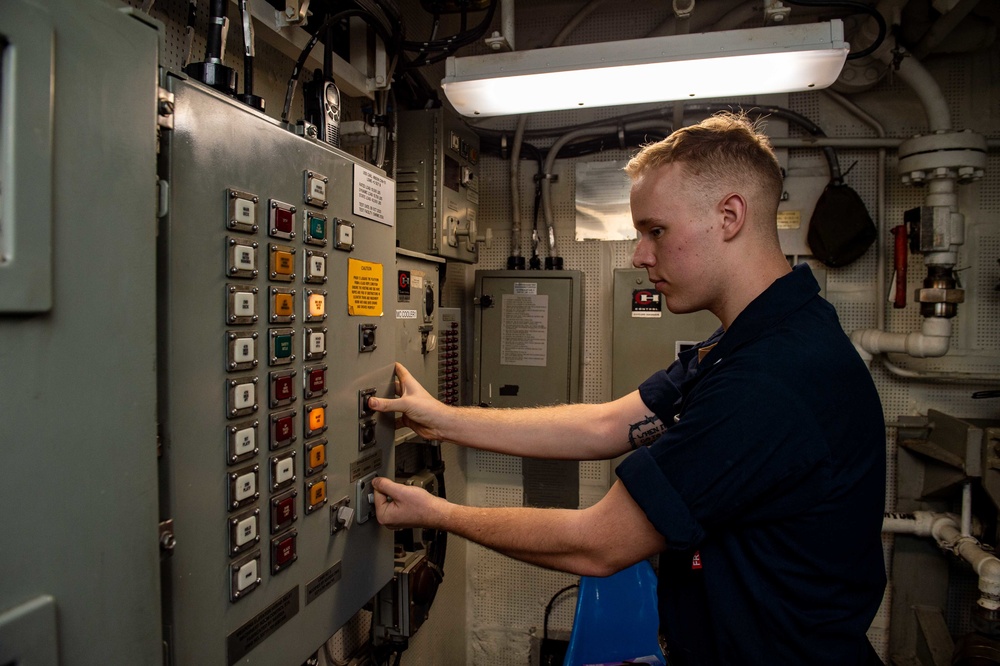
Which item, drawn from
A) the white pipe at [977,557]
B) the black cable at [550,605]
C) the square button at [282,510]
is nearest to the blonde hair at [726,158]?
the square button at [282,510]

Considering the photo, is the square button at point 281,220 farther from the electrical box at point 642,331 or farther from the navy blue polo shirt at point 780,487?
the electrical box at point 642,331

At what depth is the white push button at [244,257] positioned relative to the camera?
104cm

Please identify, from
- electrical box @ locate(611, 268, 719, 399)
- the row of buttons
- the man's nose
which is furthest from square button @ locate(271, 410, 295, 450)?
electrical box @ locate(611, 268, 719, 399)

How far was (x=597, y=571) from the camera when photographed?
121cm

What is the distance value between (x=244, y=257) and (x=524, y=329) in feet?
6.15

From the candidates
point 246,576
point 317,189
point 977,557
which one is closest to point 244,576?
point 246,576

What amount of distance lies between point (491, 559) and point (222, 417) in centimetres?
251

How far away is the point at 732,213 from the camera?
1.29 metres

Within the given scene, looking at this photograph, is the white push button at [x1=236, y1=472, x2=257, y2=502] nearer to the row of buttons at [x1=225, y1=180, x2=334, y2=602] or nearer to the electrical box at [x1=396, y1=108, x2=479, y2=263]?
the row of buttons at [x1=225, y1=180, x2=334, y2=602]

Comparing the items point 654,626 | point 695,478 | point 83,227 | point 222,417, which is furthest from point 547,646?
point 83,227

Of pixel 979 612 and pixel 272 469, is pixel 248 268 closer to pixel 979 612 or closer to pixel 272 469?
pixel 272 469

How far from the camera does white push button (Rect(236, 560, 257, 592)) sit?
1.08 metres

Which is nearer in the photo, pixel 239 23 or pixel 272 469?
pixel 272 469

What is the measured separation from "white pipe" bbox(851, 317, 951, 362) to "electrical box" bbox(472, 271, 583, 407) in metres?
1.29
